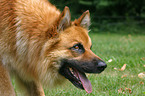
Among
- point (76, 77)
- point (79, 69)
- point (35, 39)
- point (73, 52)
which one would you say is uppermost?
point (35, 39)

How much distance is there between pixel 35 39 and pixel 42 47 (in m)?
0.16

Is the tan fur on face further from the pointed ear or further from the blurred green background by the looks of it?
the blurred green background

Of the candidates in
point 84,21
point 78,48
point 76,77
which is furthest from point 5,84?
point 84,21

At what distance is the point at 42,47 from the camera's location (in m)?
3.21

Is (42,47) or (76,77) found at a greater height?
(42,47)

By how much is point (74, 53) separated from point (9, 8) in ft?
3.90

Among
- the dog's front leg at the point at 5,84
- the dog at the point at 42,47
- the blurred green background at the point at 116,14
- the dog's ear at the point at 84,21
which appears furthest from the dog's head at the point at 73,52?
the blurred green background at the point at 116,14

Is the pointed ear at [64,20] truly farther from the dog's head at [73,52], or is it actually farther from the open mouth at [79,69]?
the open mouth at [79,69]

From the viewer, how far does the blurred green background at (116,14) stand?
19969 mm

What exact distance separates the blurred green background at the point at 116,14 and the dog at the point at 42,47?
54.5ft

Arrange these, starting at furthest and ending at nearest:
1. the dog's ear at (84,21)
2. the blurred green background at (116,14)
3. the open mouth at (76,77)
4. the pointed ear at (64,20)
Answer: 1. the blurred green background at (116,14)
2. the dog's ear at (84,21)
3. the open mouth at (76,77)
4. the pointed ear at (64,20)

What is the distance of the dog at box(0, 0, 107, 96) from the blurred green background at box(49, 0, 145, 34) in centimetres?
1661

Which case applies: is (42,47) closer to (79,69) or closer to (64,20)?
(64,20)

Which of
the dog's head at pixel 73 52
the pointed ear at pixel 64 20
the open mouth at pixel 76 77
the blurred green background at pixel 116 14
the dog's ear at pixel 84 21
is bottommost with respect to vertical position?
the blurred green background at pixel 116 14
